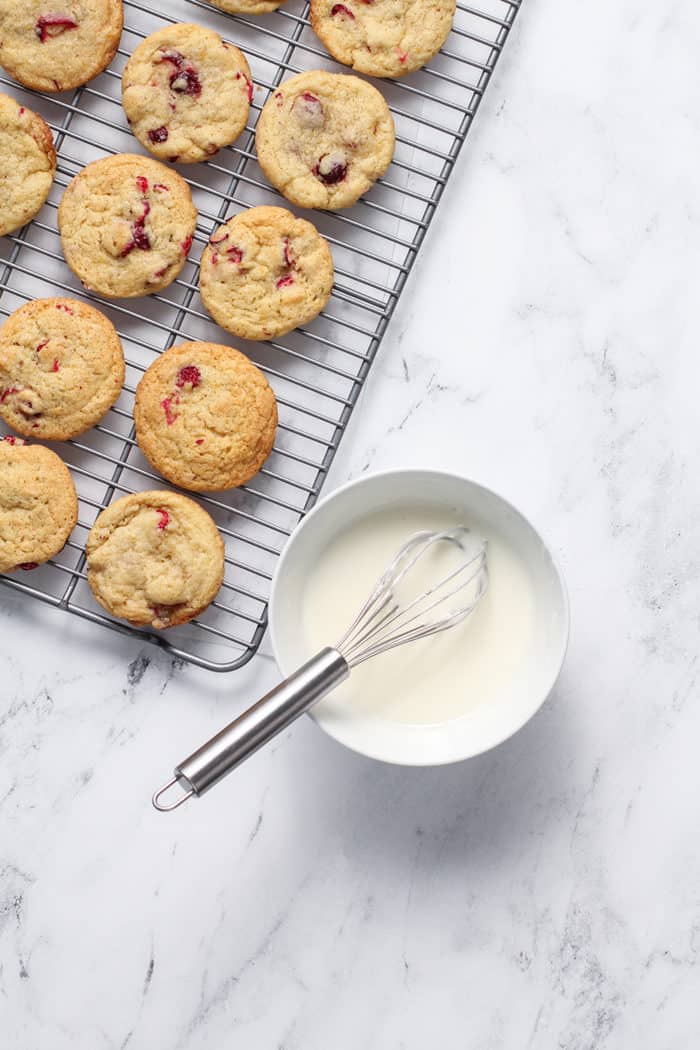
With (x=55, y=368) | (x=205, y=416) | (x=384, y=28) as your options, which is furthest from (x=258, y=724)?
(x=384, y=28)

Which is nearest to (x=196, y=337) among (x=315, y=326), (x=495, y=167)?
(x=315, y=326)

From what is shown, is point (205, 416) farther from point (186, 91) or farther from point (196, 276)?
point (186, 91)

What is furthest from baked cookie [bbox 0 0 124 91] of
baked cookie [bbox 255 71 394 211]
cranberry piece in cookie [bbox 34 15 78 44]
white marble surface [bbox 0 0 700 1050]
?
white marble surface [bbox 0 0 700 1050]

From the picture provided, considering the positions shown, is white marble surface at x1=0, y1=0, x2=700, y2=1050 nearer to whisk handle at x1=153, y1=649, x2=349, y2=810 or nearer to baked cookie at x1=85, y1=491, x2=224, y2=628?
baked cookie at x1=85, y1=491, x2=224, y2=628

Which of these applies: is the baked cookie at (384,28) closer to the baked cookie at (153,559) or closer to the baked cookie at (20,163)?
the baked cookie at (20,163)

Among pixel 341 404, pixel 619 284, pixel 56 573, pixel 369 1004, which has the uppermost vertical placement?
pixel 619 284

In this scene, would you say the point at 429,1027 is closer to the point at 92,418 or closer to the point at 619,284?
the point at 92,418

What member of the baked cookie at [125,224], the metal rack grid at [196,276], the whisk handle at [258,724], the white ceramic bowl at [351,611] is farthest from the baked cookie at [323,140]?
the whisk handle at [258,724]

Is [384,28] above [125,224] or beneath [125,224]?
above
